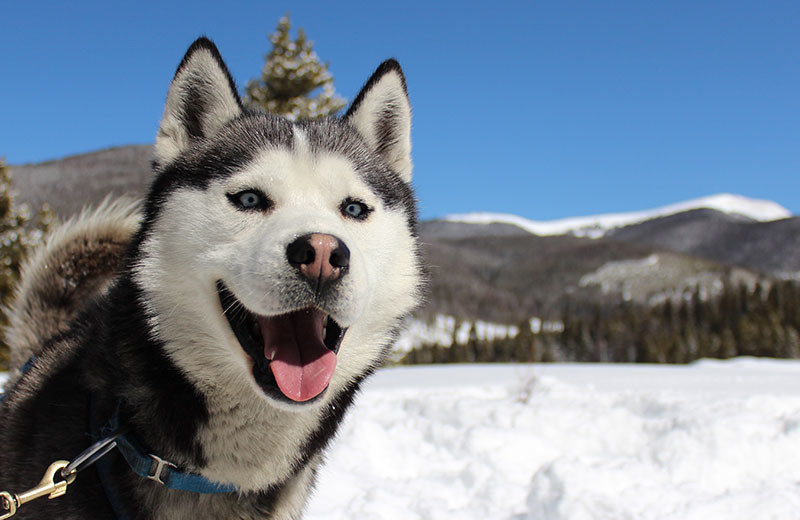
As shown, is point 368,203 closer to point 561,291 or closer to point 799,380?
point 799,380

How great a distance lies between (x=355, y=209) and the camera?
235 cm

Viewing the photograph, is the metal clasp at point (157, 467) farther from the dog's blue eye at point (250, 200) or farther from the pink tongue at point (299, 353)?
the dog's blue eye at point (250, 200)

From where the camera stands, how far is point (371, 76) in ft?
9.36

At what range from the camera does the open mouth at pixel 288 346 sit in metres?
1.92

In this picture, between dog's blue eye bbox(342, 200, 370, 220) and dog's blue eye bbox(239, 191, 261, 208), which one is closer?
dog's blue eye bbox(239, 191, 261, 208)

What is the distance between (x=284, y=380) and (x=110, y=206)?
1999mm

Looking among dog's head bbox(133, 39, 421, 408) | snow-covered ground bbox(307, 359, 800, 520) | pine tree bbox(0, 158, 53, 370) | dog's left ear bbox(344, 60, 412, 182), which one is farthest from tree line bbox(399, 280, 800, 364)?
dog's head bbox(133, 39, 421, 408)

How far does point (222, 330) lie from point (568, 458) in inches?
117

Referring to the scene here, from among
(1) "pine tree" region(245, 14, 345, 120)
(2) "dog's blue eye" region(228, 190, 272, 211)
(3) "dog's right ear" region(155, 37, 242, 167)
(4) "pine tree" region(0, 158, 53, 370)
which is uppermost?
(1) "pine tree" region(245, 14, 345, 120)

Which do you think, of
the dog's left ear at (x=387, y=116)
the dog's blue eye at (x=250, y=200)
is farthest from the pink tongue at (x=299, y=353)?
the dog's left ear at (x=387, y=116)


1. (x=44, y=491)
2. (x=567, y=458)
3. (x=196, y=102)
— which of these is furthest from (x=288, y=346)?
(x=567, y=458)

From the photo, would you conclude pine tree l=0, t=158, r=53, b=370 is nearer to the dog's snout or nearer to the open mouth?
the open mouth

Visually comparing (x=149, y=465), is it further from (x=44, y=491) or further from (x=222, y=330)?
(x=222, y=330)

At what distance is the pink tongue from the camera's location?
6.30 feet
